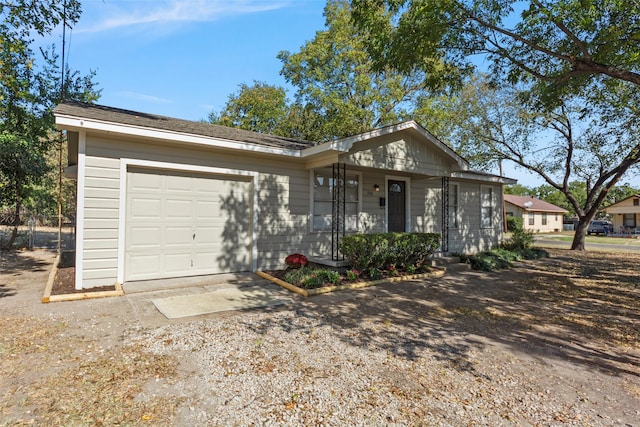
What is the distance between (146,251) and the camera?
6375 millimetres

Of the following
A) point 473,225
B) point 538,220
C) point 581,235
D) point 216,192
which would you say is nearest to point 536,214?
point 538,220

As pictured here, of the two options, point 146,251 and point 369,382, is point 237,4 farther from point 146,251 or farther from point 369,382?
point 369,382

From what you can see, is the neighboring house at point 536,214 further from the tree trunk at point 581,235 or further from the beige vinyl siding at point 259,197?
the beige vinyl siding at point 259,197

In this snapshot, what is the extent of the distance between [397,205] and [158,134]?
22.9ft

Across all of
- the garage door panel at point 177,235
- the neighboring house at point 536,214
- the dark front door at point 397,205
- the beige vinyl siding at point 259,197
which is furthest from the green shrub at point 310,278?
the neighboring house at point 536,214

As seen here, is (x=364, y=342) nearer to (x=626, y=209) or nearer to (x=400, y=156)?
(x=400, y=156)

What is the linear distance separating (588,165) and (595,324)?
48.1 feet

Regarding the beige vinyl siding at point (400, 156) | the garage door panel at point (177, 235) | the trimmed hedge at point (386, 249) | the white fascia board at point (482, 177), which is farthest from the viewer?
the white fascia board at point (482, 177)

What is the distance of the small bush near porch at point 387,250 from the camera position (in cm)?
710

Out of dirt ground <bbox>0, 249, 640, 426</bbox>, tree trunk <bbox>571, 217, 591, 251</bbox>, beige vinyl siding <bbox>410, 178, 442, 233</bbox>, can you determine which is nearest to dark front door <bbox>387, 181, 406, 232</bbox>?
beige vinyl siding <bbox>410, 178, 442, 233</bbox>

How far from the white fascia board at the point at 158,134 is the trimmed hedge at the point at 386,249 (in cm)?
255

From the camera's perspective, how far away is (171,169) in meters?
6.62

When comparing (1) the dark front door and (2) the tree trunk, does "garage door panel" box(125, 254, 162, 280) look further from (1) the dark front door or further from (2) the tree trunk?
(2) the tree trunk

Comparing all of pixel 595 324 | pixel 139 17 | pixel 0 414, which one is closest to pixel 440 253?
pixel 595 324
